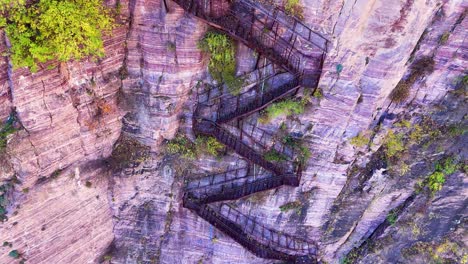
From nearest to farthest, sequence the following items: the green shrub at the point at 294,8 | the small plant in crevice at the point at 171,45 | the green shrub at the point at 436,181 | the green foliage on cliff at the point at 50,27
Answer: the green foliage on cliff at the point at 50,27, the green shrub at the point at 294,8, the small plant in crevice at the point at 171,45, the green shrub at the point at 436,181

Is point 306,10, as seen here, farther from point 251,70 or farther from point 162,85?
point 162,85

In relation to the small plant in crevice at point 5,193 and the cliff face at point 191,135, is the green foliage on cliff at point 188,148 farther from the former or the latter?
the small plant in crevice at point 5,193

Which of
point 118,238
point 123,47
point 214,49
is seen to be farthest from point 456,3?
point 118,238

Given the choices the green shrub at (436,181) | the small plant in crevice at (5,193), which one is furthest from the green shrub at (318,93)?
the small plant in crevice at (5,193)

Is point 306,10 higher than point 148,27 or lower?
higher

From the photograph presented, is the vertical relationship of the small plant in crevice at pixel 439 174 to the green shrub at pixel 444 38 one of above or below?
below

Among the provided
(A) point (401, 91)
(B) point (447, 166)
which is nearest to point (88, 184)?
(A) point (401, 91)

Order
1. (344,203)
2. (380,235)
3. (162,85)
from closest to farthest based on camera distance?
(162,85) → (344,203) → (380,235)
